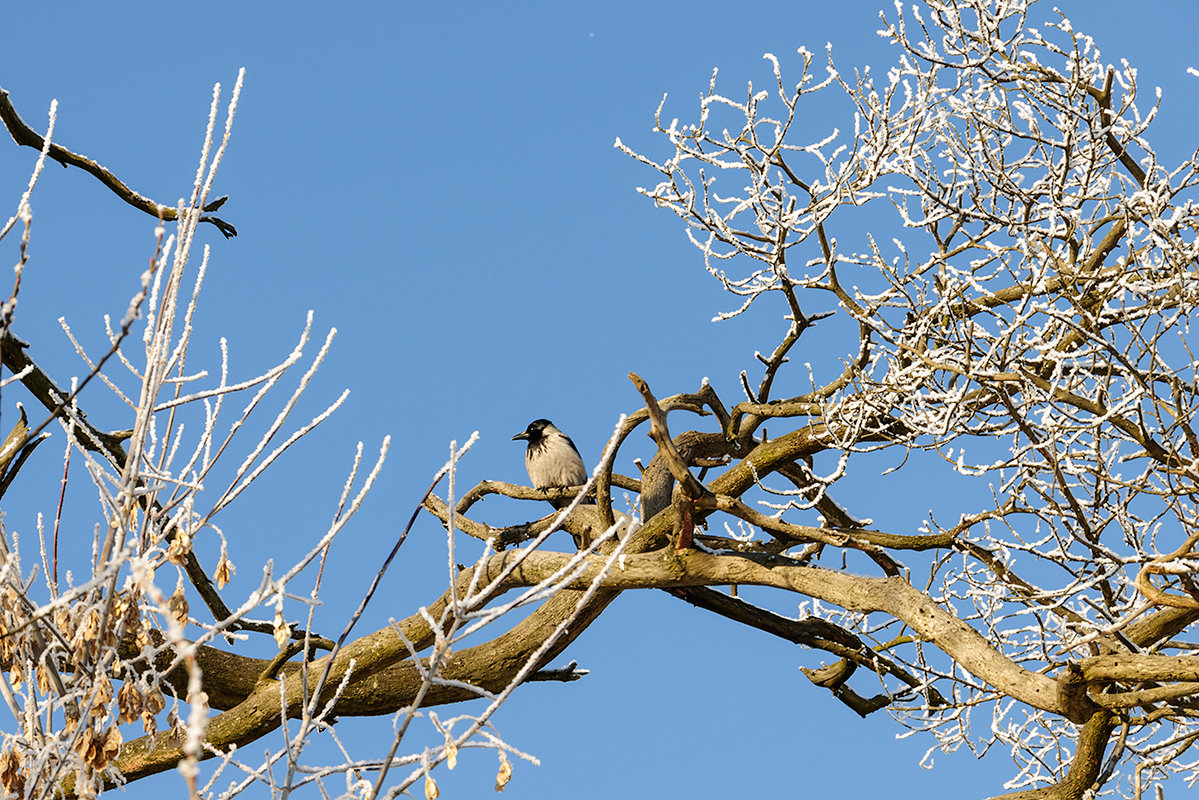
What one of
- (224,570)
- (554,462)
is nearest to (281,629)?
(224,570)

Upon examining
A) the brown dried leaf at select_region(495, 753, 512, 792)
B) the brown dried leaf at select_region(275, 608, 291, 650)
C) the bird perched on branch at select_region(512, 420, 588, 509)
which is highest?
the bird perched on branch at select_region(512, 420, 588, 509)

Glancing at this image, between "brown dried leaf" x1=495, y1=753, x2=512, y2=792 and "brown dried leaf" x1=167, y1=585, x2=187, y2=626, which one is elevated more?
"brown dried leaf" x1=167, y1=585, x2=187, y2=626

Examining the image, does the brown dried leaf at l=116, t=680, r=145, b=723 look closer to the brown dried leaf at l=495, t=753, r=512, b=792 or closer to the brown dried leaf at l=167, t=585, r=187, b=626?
the brown dried leaf at l=167, t=585, r=187, b=626

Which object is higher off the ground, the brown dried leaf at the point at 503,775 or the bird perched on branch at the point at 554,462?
the bird perched on branch at the point at 554,462

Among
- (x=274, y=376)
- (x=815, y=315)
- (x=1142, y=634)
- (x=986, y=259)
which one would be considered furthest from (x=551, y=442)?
(x=274, y=376)

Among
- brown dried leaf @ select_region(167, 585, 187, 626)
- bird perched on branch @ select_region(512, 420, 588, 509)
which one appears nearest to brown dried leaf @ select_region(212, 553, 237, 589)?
brown dried leaf @ select_region(167, 585, 187, 626)

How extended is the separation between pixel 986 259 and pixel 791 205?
943mm

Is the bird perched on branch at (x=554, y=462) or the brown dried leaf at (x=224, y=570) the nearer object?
the brown dried leaf at (x=224, y=570)

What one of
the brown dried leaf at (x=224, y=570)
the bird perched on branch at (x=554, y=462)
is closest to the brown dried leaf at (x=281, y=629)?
the brown dried leaf at (x=224, y=570)

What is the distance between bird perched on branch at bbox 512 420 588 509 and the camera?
8016 millimetres

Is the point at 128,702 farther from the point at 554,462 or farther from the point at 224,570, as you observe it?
the point at 554,462

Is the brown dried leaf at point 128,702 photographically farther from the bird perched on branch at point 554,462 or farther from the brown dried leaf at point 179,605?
the bird perched on branch at point 554,462

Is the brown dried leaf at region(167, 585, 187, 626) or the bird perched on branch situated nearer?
the brown dried leaf at region(167, 585, 187, 626)

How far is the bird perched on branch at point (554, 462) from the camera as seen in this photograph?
8016 millimetres
